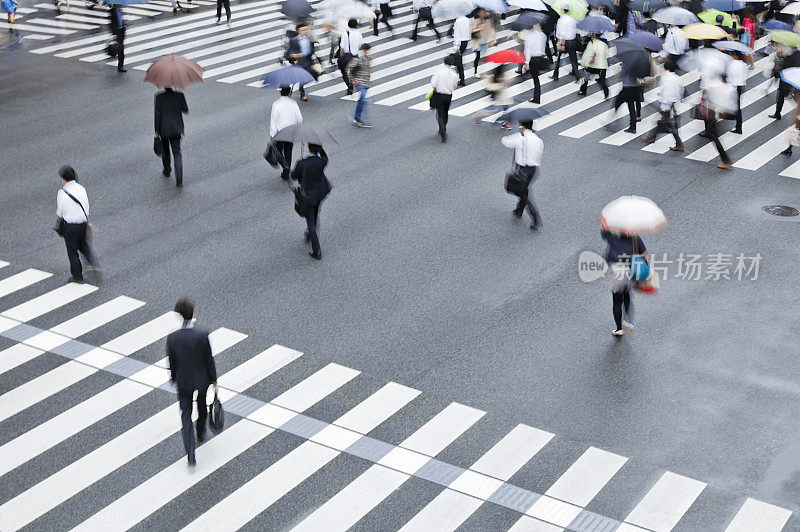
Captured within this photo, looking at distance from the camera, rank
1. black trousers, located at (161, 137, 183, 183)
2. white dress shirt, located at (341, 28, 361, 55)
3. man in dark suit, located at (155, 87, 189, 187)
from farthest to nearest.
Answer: white dress shirt, located at (341, 28, 361, 55) → black trousers, located at (161, 137, 183, 183) → man in dark suit, located at (155, 87, 189, 187)

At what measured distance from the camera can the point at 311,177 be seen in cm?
1399

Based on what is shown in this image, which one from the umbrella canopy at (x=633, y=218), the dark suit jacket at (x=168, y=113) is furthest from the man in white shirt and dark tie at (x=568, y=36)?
the umbrella canopy at (x=633, y=218)

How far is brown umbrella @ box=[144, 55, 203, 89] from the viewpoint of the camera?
54.5 ft

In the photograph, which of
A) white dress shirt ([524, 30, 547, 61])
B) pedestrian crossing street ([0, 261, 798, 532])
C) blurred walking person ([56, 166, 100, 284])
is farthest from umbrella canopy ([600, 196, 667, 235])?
white dress shirt ([524, 30, 547, 61])

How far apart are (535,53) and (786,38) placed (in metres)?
5.02

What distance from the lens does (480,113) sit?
2117 cm

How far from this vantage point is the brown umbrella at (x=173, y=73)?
16.6 metres

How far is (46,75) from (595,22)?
41.0 ft

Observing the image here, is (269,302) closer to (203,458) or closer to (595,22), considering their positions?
(203,458)

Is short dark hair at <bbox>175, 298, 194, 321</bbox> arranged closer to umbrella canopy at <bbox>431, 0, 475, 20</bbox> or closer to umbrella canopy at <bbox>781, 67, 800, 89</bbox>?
umbrella canopy at <bbox>781, 67, 800, 89</bbox>

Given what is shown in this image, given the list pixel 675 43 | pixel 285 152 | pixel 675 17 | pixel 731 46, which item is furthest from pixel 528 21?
pixel 285 152

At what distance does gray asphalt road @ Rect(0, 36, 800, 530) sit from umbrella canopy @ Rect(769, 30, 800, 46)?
4.21 meters

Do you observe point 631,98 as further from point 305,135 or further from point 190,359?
point 190,359

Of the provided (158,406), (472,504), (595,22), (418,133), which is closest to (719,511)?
(472,504)
